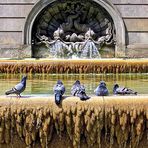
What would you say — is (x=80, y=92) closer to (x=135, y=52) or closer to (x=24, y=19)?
(x=135, y=52)

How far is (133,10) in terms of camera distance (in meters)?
17.2

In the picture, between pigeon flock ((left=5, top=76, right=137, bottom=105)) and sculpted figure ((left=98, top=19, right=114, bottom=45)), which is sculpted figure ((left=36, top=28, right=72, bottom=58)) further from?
pigeon flock ((left=5, top=76, right=137, bottom=105))

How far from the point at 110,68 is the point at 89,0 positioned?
4949 millimetres

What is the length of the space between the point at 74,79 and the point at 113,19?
18.2 feet

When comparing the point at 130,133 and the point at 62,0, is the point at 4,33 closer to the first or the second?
the point at 62,0

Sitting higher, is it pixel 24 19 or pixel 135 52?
pixel 24 19

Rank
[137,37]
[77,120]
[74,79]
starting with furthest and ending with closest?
[137,37]
[74,79]
[77,120]

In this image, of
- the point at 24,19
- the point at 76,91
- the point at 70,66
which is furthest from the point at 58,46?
the point at 76,91

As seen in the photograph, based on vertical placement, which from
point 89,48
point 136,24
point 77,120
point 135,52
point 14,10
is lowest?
point 77,120

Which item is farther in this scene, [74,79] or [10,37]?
[10,37]

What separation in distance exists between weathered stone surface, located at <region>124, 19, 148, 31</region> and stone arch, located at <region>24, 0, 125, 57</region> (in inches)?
13.3

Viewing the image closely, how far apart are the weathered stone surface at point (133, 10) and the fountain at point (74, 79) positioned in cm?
42

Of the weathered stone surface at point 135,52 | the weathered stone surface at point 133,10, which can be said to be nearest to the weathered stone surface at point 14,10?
the weathered stone surface at point 133,10

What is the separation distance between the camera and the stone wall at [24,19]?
16938 millimetres
